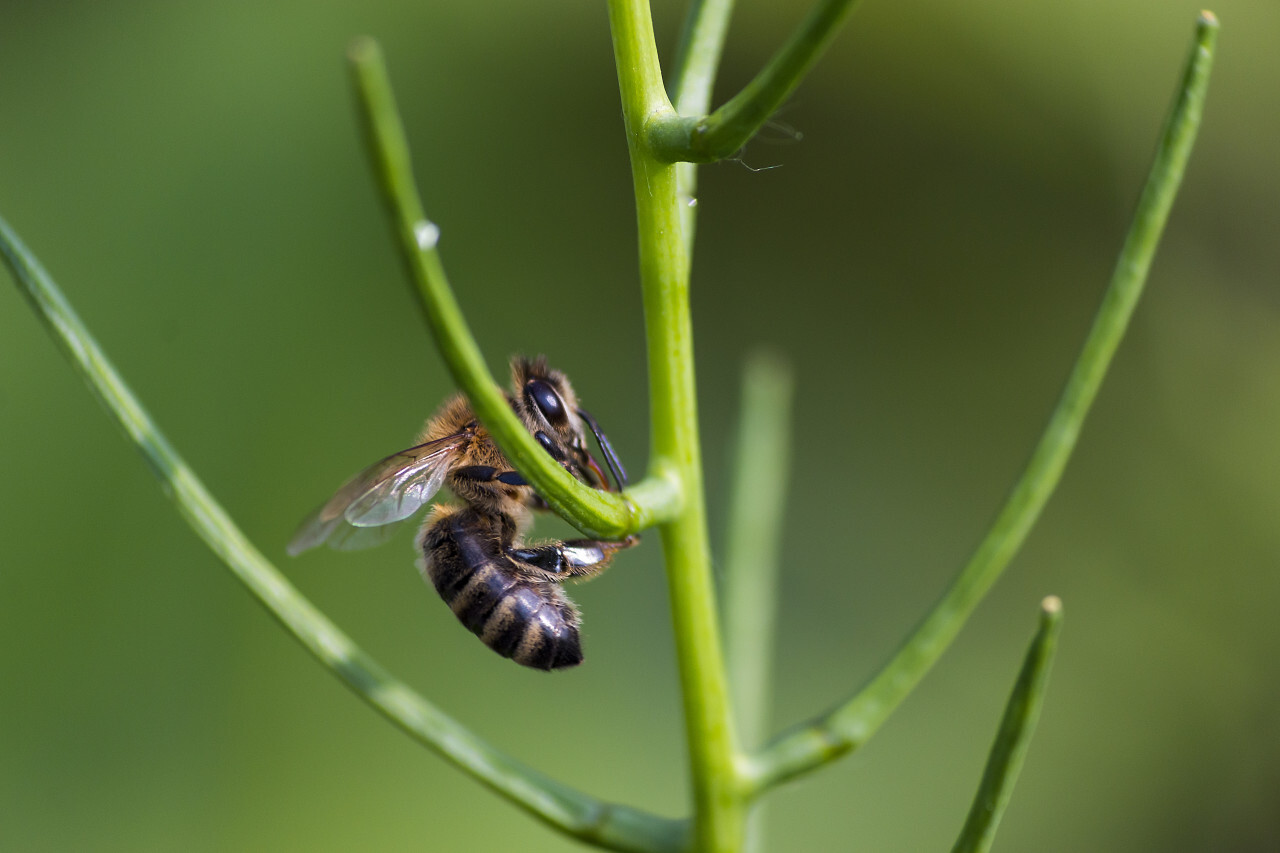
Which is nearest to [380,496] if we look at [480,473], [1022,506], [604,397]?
[480,473]

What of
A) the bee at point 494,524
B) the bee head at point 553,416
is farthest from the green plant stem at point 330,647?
the bee head at point 553,416

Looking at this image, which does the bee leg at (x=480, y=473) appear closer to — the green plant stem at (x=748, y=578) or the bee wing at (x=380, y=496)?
the bee wing at (x=380, y=496)

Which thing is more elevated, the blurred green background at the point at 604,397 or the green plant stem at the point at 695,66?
the green plant stem at the point at 695,66

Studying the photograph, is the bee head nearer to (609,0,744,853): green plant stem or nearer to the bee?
the bee

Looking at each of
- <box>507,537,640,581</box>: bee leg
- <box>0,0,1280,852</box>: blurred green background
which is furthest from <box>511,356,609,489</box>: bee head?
<box>0,0,1280,852</box>: blurred green background

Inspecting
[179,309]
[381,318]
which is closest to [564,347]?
[381,318]

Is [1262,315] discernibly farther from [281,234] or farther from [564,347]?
[281,234]
